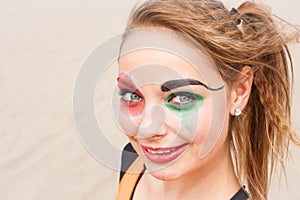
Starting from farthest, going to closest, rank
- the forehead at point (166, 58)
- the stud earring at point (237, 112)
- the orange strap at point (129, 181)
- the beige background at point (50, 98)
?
the beige background at point (50, 98) < the orange strap at point (129, 181) < the stud earring at point (237, 112) < the forehead at point (166, 58)

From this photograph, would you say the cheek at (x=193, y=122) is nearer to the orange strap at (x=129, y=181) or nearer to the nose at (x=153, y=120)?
the nose at (x=153, y=120)

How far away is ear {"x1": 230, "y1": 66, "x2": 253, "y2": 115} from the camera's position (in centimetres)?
98

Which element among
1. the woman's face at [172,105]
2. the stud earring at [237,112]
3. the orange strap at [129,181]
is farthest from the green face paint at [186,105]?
the orange strap at [129,181]

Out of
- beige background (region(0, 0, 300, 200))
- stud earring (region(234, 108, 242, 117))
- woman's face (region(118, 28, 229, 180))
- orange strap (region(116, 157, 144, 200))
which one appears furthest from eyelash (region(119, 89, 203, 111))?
beige background (region(0, 0, 300, 200))

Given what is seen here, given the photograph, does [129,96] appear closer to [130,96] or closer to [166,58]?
[130,96]

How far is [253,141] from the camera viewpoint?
1139 millimetres

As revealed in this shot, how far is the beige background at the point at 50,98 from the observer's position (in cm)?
267

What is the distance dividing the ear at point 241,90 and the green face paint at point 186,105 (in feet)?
0.30

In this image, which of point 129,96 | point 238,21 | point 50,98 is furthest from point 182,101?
point 50,98

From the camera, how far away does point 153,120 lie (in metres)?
0.92

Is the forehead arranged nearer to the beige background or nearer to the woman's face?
the woman's face

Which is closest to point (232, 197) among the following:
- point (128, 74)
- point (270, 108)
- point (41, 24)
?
point (270, 108)

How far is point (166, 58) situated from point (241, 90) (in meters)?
0.19

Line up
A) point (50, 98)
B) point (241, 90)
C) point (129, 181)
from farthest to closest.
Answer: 1. point (50, 98)
2. point (129, 181)
3. point (241, 90)
